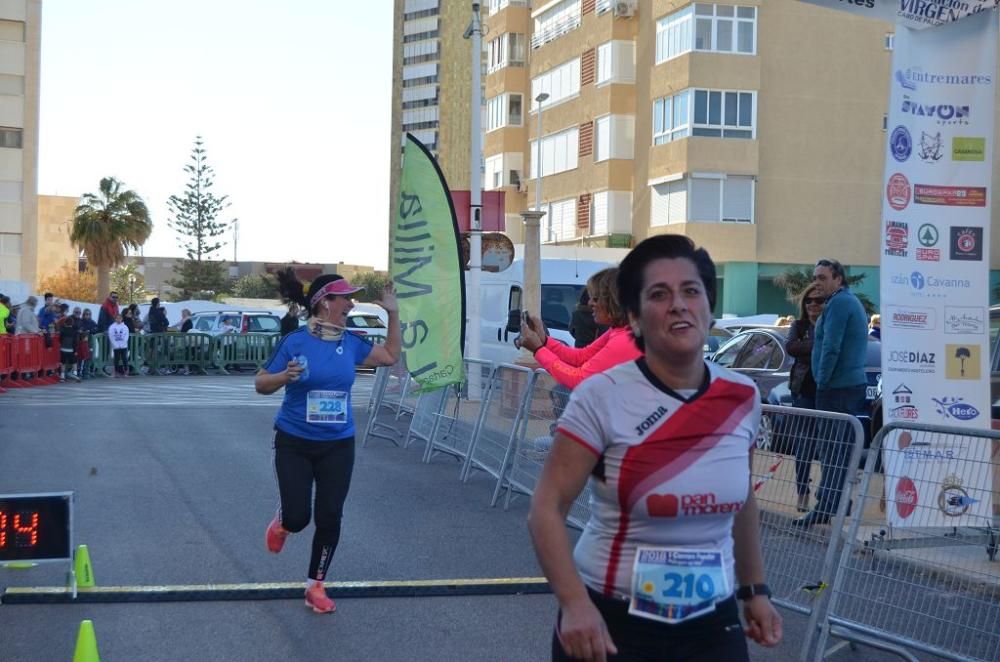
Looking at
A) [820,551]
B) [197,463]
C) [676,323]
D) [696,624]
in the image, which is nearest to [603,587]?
[696,624]

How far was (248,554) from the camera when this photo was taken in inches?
364

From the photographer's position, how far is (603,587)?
3572 millimetres

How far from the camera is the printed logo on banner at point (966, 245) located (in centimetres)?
895

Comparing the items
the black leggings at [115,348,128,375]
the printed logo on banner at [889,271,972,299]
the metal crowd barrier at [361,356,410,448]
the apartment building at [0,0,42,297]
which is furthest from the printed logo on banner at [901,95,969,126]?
the apartment building at [0,0,42,297]

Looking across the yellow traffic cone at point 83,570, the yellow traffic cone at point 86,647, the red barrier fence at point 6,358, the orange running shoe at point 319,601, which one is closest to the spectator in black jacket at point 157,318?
the red barrier fence at point 6,358

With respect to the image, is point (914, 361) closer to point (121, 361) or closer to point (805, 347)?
point (805, 347)

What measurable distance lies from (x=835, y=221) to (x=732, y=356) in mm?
29145

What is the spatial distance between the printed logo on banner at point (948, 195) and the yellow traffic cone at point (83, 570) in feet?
19.1

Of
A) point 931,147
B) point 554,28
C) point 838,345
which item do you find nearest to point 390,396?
point 838,345

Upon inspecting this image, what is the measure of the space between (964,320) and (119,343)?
26.7m

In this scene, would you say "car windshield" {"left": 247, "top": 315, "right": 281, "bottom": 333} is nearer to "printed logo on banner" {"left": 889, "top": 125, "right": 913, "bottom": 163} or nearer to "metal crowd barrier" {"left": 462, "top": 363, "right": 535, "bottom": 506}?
"metal crowd barrier" {"left": 462, "top": 363, "right": 535, "bottom": 506}

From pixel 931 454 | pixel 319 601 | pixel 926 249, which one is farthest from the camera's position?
pixel 926 249

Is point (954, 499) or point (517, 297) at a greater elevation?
point (517, 297)

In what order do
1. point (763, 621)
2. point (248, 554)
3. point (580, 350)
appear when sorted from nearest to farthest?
point (763, 621)
point (580, 350)
point (248, 554)
